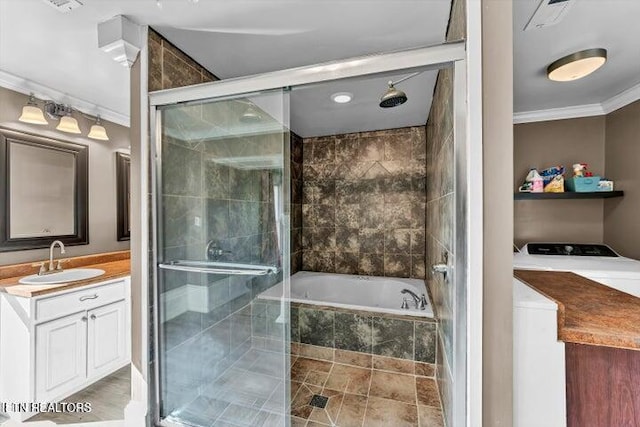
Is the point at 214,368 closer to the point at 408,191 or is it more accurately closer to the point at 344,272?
the point at 344,272

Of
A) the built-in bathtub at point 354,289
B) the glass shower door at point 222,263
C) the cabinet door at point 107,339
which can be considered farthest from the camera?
the built-in bathtub at point 354,289

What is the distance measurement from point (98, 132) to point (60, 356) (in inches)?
71.8

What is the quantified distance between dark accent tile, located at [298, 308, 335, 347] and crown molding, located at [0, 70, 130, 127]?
255cm

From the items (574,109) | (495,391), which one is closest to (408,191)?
(574,109)

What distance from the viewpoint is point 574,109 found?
7.85 ft

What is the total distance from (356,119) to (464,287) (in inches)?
85.4

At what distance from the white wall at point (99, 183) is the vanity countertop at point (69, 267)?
0.09 metres

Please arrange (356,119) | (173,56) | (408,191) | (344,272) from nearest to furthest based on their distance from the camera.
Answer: (173,56) → (356,119) → (408,191) → (344,272)

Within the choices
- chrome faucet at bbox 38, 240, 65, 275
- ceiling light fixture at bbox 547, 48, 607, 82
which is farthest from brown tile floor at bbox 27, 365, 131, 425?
ceiling light fixture at bbox 547, 48, 607, 82

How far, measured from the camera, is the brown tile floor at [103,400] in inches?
65.7

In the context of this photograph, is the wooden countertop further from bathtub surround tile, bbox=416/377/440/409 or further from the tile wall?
bathtub surround tile, bbox=416/377/440/409

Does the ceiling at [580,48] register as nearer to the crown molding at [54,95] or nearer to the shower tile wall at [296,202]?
the shower tile wall at [296,202]

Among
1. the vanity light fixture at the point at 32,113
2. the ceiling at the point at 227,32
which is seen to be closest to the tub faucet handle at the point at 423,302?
the ceiling at the point at 227,32

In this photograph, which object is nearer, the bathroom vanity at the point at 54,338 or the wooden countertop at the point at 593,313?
the wooden countertop at the point at 593,313
